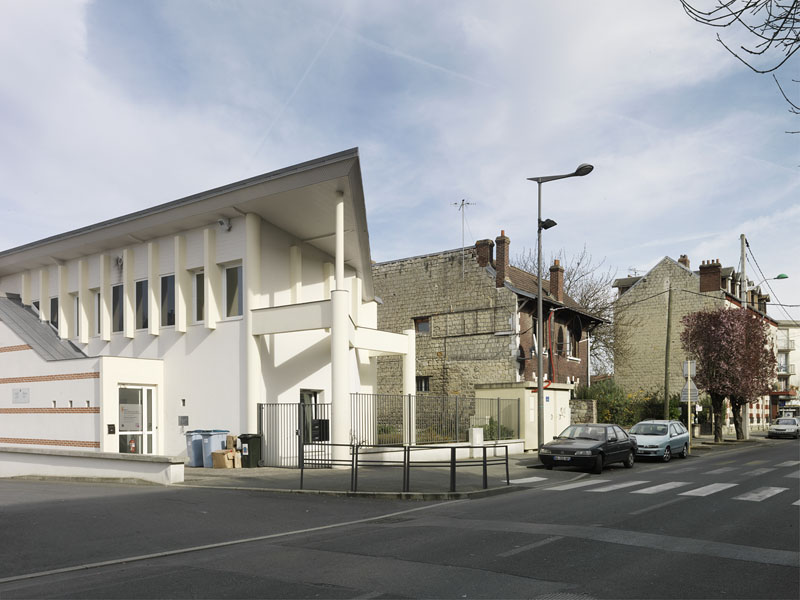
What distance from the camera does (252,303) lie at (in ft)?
69.6

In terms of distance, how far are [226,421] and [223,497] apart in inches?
293

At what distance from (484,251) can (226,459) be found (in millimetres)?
18498

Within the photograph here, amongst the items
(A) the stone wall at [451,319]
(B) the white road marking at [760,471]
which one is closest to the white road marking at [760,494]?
(B) the white road marking at [760,471]

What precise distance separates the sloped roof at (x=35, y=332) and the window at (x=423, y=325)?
16.6 metres

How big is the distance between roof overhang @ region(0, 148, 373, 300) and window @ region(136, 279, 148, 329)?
1.59 meters

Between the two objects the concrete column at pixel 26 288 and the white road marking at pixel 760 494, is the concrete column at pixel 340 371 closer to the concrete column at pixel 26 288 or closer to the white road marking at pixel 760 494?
the white road marking at pixel 760 494

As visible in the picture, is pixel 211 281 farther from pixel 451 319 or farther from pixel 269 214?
pixel 451 319

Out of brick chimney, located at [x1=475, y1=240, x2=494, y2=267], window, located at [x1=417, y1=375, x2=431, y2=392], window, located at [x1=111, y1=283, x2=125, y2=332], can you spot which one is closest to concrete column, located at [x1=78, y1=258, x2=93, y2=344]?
window, located at [x1=111, y1=283, x2=125, y2=332]

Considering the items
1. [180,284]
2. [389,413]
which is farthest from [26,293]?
[389,413]

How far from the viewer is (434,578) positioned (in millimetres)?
7047

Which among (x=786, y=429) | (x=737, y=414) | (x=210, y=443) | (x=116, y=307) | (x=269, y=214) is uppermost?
(x=269, y=214)

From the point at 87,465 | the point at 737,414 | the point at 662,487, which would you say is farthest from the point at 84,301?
the point at 737,414

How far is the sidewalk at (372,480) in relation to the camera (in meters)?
14.5

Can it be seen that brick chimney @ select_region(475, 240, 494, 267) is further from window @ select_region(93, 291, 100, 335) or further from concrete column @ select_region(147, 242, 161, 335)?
window @ select_region(93, 291, 100, 335)
